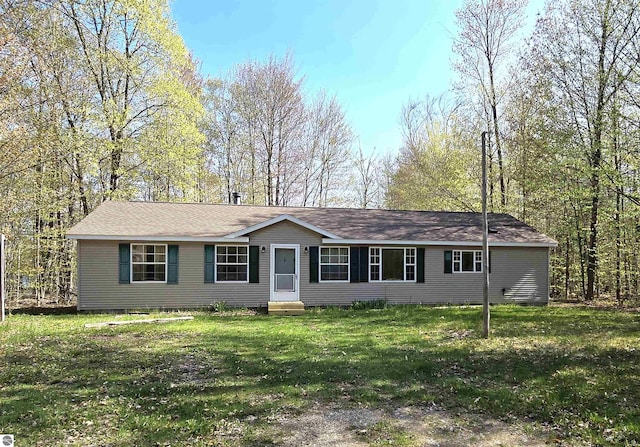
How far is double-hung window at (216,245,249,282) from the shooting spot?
13.5m

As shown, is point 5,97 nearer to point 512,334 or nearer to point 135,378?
point 135,378

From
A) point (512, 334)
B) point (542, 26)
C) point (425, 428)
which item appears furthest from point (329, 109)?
point (425, 428)

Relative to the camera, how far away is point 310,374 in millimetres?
6176

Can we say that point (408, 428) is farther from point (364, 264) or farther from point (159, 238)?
point (159, 238)

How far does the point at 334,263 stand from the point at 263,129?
12884 mm

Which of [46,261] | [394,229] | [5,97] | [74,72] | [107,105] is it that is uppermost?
[74,72]

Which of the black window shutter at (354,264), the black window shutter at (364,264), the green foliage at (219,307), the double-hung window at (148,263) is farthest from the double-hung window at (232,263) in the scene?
the black window shutter at (364,264)

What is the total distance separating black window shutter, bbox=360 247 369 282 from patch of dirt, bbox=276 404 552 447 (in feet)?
31.1

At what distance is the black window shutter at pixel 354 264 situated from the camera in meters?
14.3

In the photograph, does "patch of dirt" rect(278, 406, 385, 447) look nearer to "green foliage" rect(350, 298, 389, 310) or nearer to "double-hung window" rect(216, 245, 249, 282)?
"green foliage" rect(350, 298, 389, 310)

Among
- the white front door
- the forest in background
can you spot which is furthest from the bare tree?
the white front door

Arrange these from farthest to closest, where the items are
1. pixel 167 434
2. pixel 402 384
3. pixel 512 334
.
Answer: pixel 512 334 < pixel 402 384 < pixel 167 434

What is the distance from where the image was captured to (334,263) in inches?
563

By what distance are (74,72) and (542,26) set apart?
19526mm
